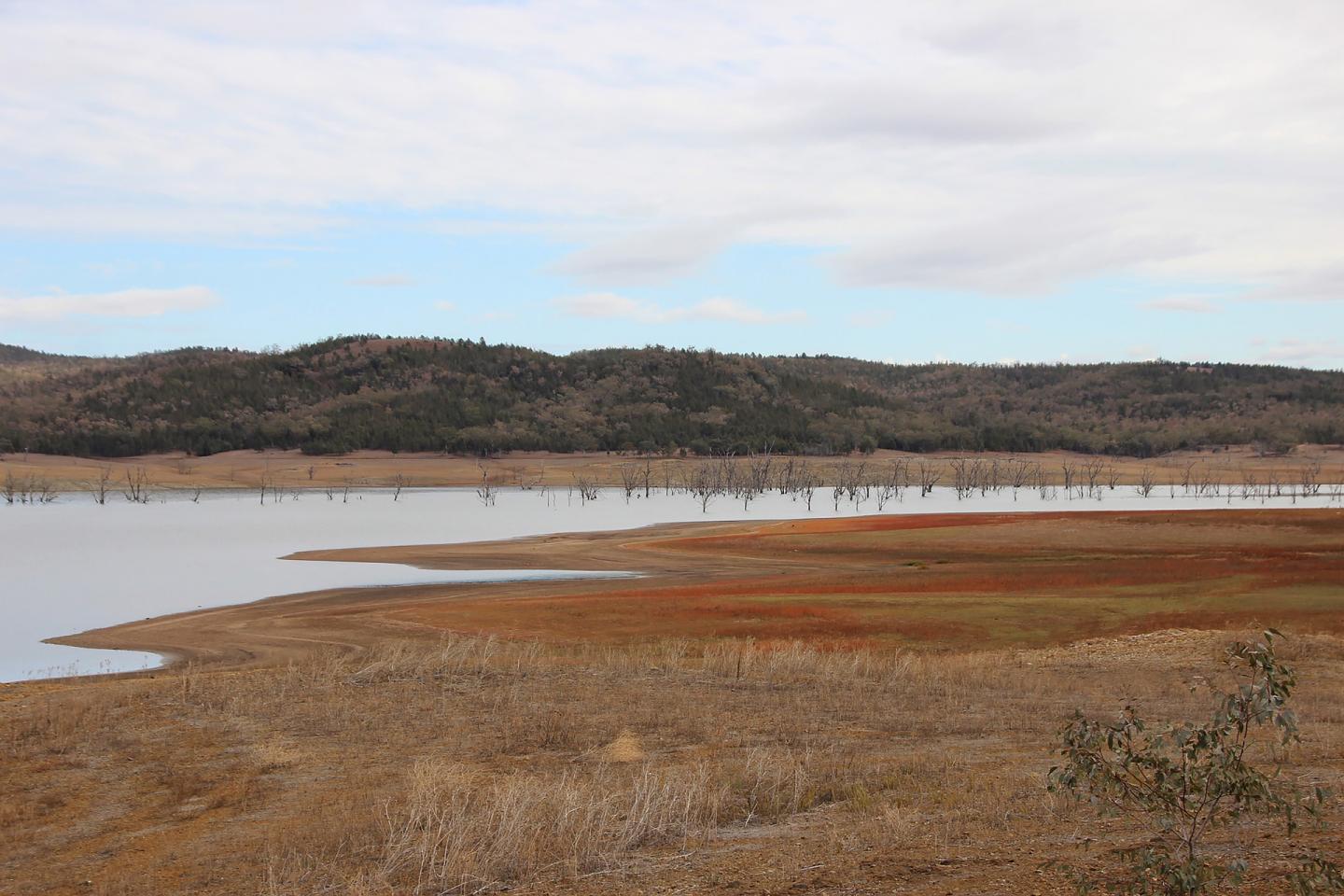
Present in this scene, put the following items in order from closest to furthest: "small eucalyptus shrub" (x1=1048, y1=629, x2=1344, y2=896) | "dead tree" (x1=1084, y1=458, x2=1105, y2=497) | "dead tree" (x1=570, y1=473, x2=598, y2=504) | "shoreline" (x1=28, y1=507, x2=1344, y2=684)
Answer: "small eucalyptus shrub" (x1=1048, y1=629, x2=1344, y2=896), "shoreline" (x1=28, y1=507, x2=1344, y2=684), "dead tree" (x1=570, y1=473, x2=598, y2=504), "dead tree" (x1=1084, y1=458, x2=1105, y2=497)

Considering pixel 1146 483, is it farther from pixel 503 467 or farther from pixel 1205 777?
pixel 1205 777

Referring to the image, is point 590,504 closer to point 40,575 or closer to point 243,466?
point 40,575

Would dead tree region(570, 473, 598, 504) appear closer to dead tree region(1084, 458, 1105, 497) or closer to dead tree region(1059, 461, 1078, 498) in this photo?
dead tree region(1059, 461, 1078, 498)

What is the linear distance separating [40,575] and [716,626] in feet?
105

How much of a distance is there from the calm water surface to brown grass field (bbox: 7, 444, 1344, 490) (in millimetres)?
12682

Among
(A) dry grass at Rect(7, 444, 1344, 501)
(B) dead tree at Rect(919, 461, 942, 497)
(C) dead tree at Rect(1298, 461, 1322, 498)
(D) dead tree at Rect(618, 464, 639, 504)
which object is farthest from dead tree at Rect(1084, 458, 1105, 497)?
(D) dead tree at Rect(618, 464, 639, 504)

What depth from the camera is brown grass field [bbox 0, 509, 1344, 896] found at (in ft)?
31.4

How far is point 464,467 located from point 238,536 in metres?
83.1

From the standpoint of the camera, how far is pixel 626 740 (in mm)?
14703

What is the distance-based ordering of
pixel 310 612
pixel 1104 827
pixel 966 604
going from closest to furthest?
pixel 1104 827 < pixel 966 604 < pixel 310 612

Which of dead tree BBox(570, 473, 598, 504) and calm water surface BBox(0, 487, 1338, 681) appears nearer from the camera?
calm water surface BBox(0, 487, 1338, 681)

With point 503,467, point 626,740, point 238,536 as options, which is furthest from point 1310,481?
point 626,740

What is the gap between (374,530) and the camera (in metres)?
70.7

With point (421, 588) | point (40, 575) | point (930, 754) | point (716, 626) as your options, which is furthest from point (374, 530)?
point (930, 754)
